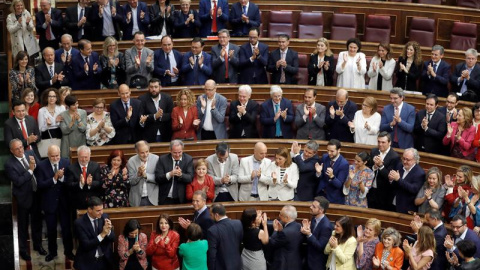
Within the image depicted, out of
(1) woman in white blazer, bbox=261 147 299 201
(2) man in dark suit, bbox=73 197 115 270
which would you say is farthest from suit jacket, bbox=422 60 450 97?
(2) man in dark suit, bbox=73 197 115 270

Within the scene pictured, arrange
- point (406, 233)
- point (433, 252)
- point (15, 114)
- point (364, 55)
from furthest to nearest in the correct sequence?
point (364, 55), point (15, 114), point (406, 233), point (433, 252)

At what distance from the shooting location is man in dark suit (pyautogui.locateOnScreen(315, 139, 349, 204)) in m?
7.49

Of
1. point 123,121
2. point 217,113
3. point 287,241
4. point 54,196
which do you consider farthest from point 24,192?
point 287,241

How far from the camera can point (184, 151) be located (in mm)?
7809

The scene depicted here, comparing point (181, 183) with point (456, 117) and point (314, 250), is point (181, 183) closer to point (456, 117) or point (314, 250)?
point (314, 250)

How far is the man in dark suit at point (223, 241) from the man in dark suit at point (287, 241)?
27 centimetres

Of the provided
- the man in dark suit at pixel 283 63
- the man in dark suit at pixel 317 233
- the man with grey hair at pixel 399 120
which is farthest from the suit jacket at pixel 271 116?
the man in dark suit at pixel 317 233

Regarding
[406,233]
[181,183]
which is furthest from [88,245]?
[406,233]

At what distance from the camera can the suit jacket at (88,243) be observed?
22.5 ft

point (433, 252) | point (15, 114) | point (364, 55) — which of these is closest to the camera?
point (433, 252)

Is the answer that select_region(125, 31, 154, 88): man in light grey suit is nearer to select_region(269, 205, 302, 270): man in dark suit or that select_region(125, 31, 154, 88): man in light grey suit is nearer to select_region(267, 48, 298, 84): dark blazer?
select_region(267, 48, 298, 84): dark blazer

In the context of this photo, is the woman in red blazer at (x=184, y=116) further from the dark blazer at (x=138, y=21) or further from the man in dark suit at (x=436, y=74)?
the man in dark suit at (x=436, y=74)

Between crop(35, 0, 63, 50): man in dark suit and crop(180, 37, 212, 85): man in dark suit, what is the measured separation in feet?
4.55

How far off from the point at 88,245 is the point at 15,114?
150 centimetres
